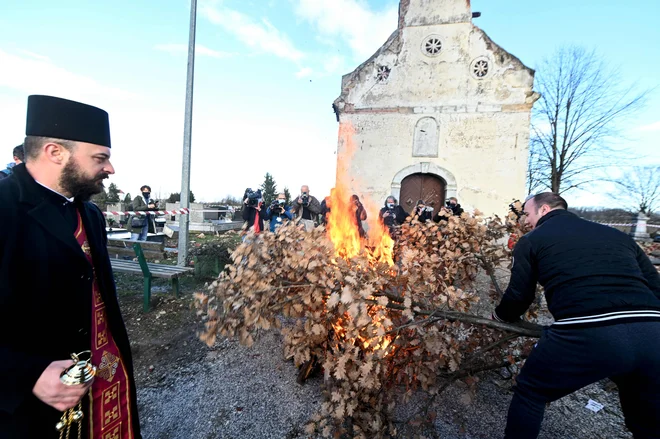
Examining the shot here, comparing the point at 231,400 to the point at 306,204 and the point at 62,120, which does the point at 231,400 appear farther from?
the point at 306,204

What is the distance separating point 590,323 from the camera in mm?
1705

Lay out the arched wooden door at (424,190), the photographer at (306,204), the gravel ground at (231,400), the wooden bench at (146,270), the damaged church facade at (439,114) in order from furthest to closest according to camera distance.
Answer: the arched wooden door at (424,190) < the damaged church facade at (439,114) < the photographer at (306,204) < the wooden bench at (146,270) < the gravel ground at (231,400)

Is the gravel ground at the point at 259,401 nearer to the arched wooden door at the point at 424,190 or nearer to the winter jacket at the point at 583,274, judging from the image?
the winter jacket at the point at 583,274

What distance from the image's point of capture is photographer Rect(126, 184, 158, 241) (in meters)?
7.59

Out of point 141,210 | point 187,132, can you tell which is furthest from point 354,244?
point 141,210

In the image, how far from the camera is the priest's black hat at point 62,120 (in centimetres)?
146

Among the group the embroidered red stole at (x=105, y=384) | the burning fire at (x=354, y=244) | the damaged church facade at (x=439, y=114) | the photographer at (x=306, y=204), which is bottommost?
the embroidered red stole at (x=105, y=384)

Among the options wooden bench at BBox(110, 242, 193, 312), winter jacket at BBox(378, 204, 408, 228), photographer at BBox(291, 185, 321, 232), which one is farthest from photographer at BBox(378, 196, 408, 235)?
wooden bench at BBox(110, 242, 193, 312)

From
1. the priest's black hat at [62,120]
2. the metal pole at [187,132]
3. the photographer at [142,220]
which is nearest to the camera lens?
the priest's black hat at [62,120]

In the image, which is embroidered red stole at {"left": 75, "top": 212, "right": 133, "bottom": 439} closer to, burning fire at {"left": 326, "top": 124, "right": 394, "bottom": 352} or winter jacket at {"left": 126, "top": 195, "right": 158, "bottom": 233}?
burning fire at {"left": 326, "top": 124, "right": 394, "bottom": 352}

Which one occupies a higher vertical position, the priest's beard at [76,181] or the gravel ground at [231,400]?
the priest's beard at [76,181]

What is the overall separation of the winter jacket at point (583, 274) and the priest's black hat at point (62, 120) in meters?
2.80

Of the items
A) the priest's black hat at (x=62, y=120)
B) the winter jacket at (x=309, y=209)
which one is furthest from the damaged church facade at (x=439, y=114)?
the priest's black hat at (x=62, y=120)

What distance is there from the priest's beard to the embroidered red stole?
206 mm
